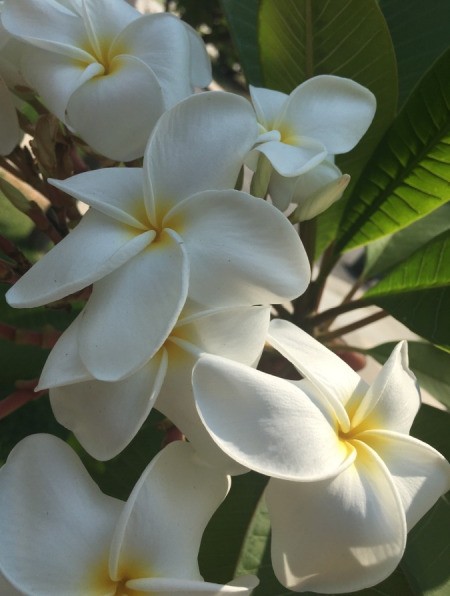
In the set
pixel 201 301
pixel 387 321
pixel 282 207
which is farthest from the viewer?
pixel 387 321

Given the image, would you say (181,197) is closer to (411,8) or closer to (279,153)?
(279,153)

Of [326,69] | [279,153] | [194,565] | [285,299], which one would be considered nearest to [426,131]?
[326,69]

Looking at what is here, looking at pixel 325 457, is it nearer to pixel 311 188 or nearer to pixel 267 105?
pixel 311 188

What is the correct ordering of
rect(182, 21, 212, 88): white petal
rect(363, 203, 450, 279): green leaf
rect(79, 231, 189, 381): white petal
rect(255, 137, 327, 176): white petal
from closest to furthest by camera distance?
rect(79, 231, 189, 381): white petal → rect(255, 137, 327, 176): white petal → rect(182, 21, 212, 88): white petal → rect(363, 203, 450, 279): green leaf

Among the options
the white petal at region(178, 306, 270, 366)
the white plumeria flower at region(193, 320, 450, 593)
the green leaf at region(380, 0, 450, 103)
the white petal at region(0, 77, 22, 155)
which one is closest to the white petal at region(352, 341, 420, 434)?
the white plumeria flower at region(193, 320, 450, 593)

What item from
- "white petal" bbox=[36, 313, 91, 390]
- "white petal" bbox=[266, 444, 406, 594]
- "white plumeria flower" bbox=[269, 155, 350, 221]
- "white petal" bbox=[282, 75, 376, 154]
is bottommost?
"white petal" bbox=[266, 444, 406, 594]

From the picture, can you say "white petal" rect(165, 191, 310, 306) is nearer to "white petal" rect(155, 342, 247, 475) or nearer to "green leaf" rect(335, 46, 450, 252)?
"white petal" rect(155, 342, 247, 475)

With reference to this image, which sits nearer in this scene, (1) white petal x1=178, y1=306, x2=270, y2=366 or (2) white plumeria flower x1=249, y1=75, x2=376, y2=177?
(1) white petal x1=178, y1=306, x2=270, y2=366
